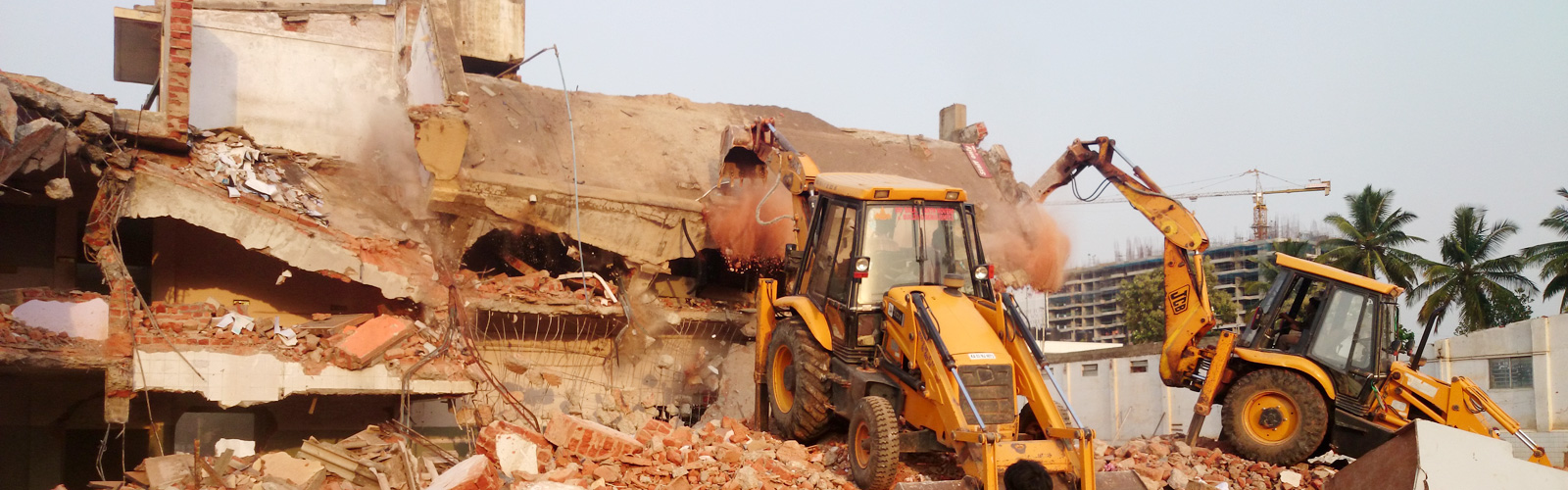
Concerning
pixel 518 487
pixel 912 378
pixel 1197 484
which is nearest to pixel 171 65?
pixel 518 487

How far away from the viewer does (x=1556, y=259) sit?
2970 cm

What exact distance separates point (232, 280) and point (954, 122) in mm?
11972

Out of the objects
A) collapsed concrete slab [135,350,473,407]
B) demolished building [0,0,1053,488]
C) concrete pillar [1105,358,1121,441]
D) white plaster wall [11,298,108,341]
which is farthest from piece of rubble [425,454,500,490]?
concrete pillar [1105,358,1121,441]

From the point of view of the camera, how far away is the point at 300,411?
13883mm

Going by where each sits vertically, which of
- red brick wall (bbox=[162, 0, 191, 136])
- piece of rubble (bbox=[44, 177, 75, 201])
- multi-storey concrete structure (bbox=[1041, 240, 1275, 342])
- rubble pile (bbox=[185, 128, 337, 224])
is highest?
red brick wall (bbox=[162, 0, 191, 136])

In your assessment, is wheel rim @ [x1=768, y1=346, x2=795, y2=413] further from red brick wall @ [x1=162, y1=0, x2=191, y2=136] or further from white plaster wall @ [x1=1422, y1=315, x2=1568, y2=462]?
white plaster wall @ [x1=1422, y1=315, x2=1568, y2=462]

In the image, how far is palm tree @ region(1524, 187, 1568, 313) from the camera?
2959 cm

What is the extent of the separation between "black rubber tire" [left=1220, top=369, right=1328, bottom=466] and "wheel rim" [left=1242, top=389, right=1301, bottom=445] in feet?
0.05

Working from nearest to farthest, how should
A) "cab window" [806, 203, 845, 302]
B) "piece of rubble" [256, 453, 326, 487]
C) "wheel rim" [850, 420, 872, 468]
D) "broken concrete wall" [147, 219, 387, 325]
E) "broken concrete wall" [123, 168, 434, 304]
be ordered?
1. "wheel rim" [850, 420, 872, 468]
2. "piece of rubble" [256, 453, 326, 487]
3. "cab window" [806, 203, 845, 302]
4. "broken concrete wall" [123, 168, 434, 304]
5. "broken concrete wall" [147, 219, 387, 325]

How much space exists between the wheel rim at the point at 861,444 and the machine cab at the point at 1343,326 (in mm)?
4477

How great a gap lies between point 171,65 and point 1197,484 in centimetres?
1124

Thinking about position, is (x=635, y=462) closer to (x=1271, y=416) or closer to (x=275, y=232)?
(x=1271, y=416)

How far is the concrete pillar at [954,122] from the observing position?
67.3ft

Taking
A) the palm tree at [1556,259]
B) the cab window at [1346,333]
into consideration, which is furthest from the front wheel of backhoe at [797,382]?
the palm tree at [1556,259]
